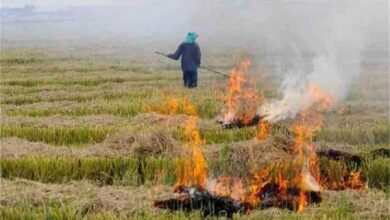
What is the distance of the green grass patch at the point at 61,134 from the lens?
10367 mm

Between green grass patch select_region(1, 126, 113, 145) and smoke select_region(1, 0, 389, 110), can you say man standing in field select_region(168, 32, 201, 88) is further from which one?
green grass patch select_region(1, 126, 113, 145)

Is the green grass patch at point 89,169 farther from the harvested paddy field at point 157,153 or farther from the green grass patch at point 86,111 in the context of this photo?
the green grass patch at point 86,111

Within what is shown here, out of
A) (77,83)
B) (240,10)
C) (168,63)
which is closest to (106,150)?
(77,83)

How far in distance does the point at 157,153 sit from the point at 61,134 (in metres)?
2.06

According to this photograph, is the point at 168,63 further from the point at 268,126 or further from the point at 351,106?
the point at 268,126

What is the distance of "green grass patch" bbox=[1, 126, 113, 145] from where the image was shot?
10.4m

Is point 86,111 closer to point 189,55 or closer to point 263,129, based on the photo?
point 263,129

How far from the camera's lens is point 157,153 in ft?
29.8

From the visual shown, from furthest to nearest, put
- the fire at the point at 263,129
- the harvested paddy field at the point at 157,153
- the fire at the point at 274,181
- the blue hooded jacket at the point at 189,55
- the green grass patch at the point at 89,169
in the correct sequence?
the blue hooded jacket at the point at 189,55
the fire at the point at 263,129
the green grass patch at the point at 89,169
the fire at the point at 274,181
the harvested paddy field at the point at 157,153

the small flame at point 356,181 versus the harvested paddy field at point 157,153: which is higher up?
the harvested paddy field at point 157,153

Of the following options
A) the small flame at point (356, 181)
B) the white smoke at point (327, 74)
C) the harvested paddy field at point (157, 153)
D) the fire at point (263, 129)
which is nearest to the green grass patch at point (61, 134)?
the harvested paddy field at point (157, 153)

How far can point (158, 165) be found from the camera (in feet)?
27.1

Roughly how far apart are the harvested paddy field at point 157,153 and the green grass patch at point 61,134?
18 millimetres

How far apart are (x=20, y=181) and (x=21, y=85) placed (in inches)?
451
